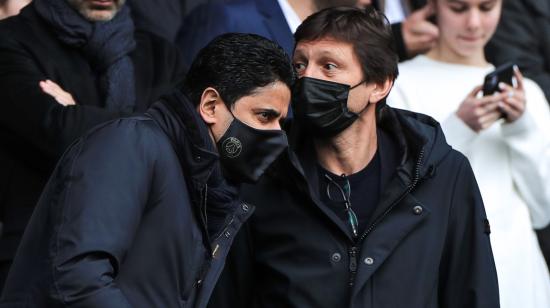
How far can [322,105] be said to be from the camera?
4.71m

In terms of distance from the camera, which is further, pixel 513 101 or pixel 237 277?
pixel 513 101

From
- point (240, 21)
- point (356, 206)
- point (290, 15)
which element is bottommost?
point (356, 206)

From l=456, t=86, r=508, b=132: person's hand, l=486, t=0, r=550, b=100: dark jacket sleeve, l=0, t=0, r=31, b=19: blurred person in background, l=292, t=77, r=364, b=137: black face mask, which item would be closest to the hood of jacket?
l=292, t=77, r=364, b=137: black face mask

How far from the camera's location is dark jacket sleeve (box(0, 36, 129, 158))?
4.94m

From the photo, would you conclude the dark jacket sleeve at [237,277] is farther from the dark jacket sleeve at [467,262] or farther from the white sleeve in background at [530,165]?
the white sleeve in background at [530,165]

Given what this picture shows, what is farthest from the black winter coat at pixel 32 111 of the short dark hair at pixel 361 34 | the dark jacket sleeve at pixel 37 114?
the short dark hair at pixel 361 34

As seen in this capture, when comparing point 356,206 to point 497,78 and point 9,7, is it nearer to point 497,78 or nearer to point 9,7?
point 497,78

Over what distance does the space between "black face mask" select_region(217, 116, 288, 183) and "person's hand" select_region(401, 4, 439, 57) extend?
2.05m

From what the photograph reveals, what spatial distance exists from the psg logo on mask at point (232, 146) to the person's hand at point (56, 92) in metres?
1.05

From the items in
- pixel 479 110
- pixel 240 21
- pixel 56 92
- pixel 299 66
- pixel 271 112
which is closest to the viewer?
pixel 271 112

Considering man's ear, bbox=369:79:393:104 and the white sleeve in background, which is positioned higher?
man's ear, bbox=369:79:393:104

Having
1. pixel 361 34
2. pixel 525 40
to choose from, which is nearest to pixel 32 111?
pixel 361 34

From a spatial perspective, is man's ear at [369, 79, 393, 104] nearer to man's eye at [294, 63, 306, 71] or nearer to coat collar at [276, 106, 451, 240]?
coat collar at [276, 106, 451, 240]

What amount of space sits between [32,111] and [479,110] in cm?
201
